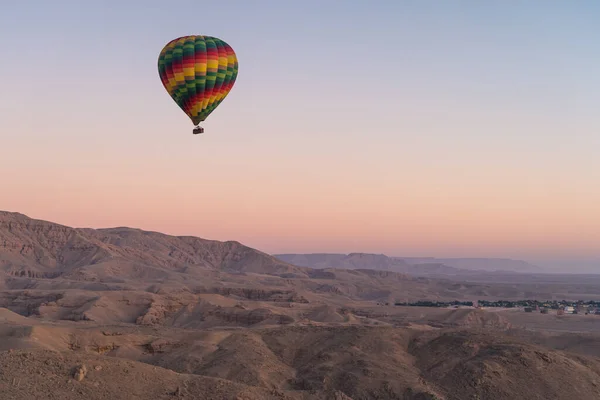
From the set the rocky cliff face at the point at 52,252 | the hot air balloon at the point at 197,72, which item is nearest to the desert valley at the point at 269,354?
the hot air balloon at the point at 197,72

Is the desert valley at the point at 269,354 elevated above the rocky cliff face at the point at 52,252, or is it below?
below

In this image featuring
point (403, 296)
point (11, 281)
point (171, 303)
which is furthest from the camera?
point (403, 296)

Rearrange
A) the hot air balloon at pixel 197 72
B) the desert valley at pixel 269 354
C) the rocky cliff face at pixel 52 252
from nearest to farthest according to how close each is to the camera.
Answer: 1. the desert valley at pixel 269 354
2. the hot air balloon at pixel 197 72
3. the rocky cliff face at pixel 52 252

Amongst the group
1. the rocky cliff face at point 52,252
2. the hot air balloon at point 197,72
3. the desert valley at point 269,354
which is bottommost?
the desert valley at point 269,354

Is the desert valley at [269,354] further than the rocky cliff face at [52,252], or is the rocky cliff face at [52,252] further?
the rocky cliff face at [52,252]

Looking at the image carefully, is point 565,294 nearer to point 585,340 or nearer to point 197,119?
point 585,340

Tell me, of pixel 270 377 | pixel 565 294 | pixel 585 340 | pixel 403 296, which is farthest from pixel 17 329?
pixel 565 294

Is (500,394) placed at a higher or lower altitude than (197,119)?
lower

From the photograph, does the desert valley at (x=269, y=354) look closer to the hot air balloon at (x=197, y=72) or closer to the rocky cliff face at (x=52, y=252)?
the hot air balloon at (x=197, y=72)
